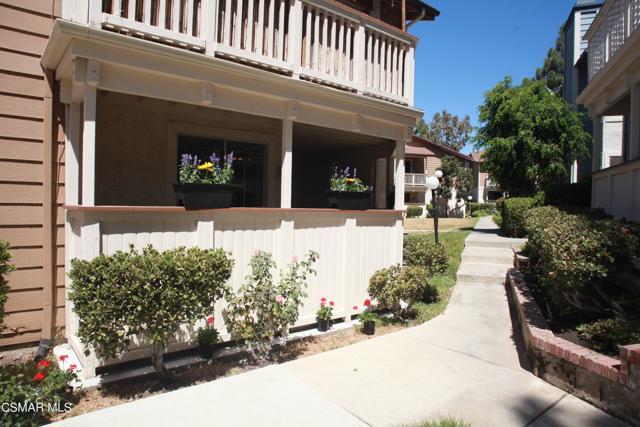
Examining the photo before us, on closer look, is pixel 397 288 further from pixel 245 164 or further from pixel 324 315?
pixel 245 164

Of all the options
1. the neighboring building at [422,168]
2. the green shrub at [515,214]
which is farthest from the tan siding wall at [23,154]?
the neighboring building at [422,168]

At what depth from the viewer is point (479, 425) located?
3.10 m

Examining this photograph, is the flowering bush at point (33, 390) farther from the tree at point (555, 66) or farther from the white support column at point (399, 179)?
the tree at point (555, 66)

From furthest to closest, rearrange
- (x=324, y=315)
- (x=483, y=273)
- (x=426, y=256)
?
(x=426, y=256), (x=483, y=273), (x=324, y=315)

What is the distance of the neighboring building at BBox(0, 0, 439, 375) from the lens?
396 centimetres

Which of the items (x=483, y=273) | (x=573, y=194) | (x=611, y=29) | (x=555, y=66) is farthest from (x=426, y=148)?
A: (x=611, y=29)

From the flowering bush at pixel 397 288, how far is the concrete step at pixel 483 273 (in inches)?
99.4

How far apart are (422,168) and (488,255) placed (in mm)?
25882

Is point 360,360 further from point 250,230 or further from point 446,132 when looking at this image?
point 446,132

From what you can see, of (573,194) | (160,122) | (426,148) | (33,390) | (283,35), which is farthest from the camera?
(426,148)

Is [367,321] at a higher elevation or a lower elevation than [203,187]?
lower

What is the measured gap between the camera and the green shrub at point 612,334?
3.53m

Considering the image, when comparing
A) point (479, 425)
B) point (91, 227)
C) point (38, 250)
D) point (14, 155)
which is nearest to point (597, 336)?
point (479, 425)

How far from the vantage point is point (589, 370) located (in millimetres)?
3420
